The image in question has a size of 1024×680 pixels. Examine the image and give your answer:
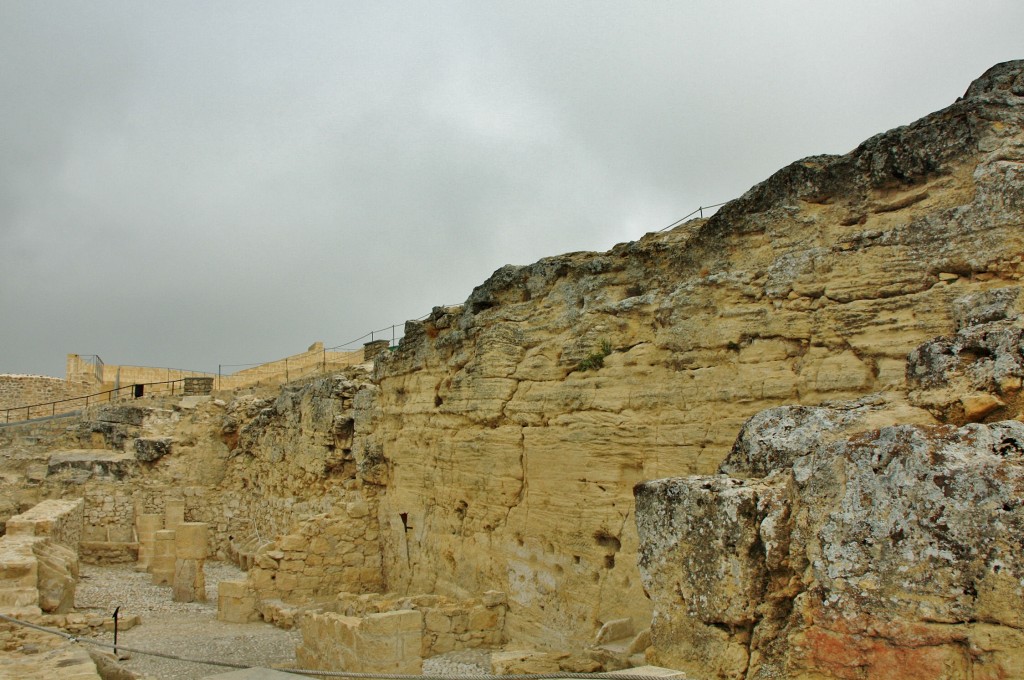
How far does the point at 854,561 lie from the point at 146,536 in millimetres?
17397

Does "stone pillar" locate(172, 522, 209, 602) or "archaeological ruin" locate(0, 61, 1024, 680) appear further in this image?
"stone pillar" locate(172, 522, 209, 602)

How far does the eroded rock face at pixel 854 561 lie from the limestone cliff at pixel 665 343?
Result: 1.47 metres

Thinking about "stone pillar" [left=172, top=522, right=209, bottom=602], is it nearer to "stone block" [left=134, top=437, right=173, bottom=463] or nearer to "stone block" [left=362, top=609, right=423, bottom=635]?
"stone block" [left=134, top=437, right=173, bottom=463]

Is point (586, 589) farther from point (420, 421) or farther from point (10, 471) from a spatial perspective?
point (10, 471)

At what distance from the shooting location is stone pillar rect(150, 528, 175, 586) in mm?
15141

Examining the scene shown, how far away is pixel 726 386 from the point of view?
271 inches

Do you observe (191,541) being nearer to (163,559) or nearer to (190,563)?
(190,563)

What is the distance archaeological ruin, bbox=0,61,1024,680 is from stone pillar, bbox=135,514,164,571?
0.60ft

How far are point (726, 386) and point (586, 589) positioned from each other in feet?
8.99

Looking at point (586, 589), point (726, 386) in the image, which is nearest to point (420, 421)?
point (586, 589)

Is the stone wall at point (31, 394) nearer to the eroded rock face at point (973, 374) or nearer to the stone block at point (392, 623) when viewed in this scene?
the stone block at point (392, 623)

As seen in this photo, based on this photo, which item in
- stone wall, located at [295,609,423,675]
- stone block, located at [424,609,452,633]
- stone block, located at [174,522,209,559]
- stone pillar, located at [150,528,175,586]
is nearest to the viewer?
stone wall, located at [295,609,423,675]

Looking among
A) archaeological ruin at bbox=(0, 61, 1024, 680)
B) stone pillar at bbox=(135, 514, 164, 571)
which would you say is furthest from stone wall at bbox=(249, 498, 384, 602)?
stone pillar at bbox=(135, 514, 164, 571)

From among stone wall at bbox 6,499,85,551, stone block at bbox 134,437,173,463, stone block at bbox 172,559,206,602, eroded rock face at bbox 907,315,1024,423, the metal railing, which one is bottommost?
stone block at bbox 172,559,206,602
